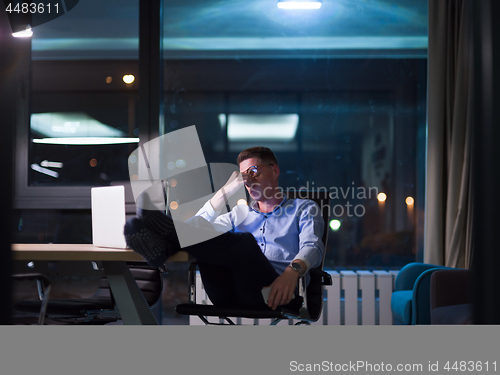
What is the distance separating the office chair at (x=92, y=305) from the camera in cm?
216

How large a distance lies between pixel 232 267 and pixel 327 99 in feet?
7.55

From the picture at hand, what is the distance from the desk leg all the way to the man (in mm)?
285

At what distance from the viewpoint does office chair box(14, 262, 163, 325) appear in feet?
7.09

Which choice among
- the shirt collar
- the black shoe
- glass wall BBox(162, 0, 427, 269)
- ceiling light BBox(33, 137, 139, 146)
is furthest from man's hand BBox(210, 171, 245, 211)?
ceiling light BBox(33, 137, 139, 146)

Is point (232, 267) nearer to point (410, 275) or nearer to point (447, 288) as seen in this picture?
point (447, 288)

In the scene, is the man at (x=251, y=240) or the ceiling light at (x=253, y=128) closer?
the man at (x=251, y=240)

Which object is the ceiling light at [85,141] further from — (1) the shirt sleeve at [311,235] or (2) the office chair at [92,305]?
(1) the shirt sleeve at [311,235]

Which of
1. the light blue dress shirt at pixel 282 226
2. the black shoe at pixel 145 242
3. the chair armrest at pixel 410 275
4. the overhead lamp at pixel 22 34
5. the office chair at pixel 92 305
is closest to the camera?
the overhead lamp at pixel 22 34

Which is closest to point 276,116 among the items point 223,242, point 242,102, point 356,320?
point 242,102

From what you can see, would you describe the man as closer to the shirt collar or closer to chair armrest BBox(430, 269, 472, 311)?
the shirt collar

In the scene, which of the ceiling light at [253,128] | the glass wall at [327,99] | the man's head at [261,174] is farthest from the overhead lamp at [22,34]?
the ceiling light at [253,128]

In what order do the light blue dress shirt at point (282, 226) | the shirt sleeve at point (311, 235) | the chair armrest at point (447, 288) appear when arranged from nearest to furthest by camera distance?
the shirt sleeve at point (311, 235) < the light blue dress shirt at point (282, 226) < the chair armrest at point (447, 288)

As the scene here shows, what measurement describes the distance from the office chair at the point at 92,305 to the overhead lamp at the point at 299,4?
7.95 ft

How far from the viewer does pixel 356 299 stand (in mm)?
3221
